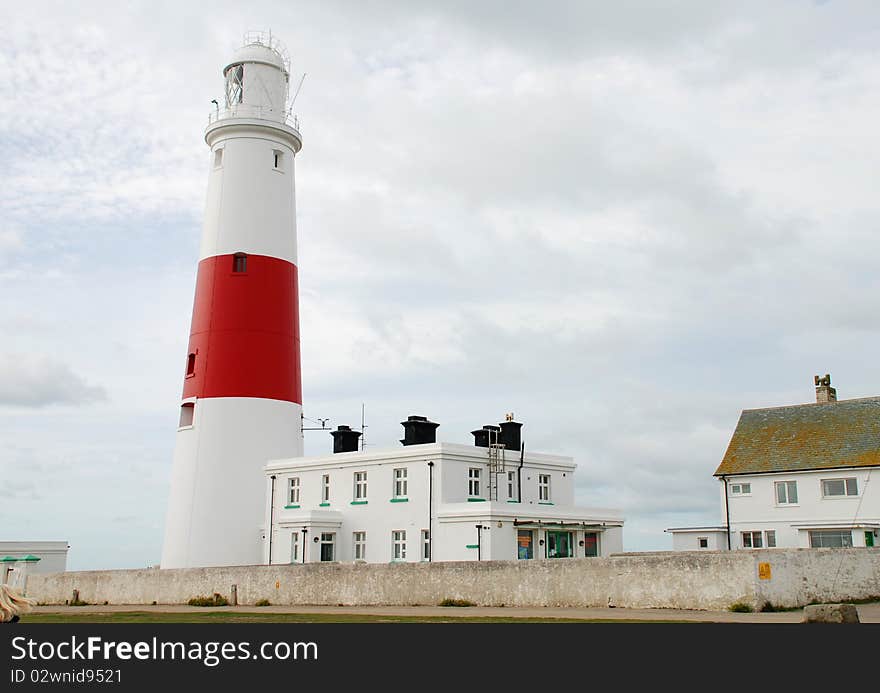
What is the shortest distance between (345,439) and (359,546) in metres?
5.87

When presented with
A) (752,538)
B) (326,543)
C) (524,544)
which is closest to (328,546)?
(326,543)

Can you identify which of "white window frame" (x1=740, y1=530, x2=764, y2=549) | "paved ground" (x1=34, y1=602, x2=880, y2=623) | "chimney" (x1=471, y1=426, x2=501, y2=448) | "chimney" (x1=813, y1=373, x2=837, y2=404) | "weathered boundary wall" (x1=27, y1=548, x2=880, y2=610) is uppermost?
"chimney" (x1=813, y1=373, x2=837, y2=404)

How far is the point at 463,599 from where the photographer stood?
2509 centimetres

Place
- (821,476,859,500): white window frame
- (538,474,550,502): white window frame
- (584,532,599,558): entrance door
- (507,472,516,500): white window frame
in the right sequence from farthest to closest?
1. (538,474,550,502): white window frame
2. (821,476,859,500): white window frame
3. (584,532,599,558): entrance door
4. (507,472,516,500): white window frame

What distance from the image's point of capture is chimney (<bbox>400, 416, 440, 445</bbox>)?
1497 inches

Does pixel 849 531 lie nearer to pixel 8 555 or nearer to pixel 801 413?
pixel 801 413

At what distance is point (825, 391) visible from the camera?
4334cm

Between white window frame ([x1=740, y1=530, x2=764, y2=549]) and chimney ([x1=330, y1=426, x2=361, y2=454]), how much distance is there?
17.1m

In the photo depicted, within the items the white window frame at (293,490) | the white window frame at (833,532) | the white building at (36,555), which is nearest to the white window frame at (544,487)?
the white window frame at (293,490)

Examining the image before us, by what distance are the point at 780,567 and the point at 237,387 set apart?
22283mm

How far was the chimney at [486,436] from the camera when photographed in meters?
37.6

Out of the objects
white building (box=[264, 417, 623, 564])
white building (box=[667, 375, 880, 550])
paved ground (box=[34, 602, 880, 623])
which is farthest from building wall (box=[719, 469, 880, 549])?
paved ground (box=[34, 602, 880, 623])

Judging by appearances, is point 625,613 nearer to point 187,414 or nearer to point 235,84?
point 187,414

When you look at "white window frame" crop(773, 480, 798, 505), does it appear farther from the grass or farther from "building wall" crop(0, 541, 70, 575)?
"building wall" crop(0, 541, 70, 575)
